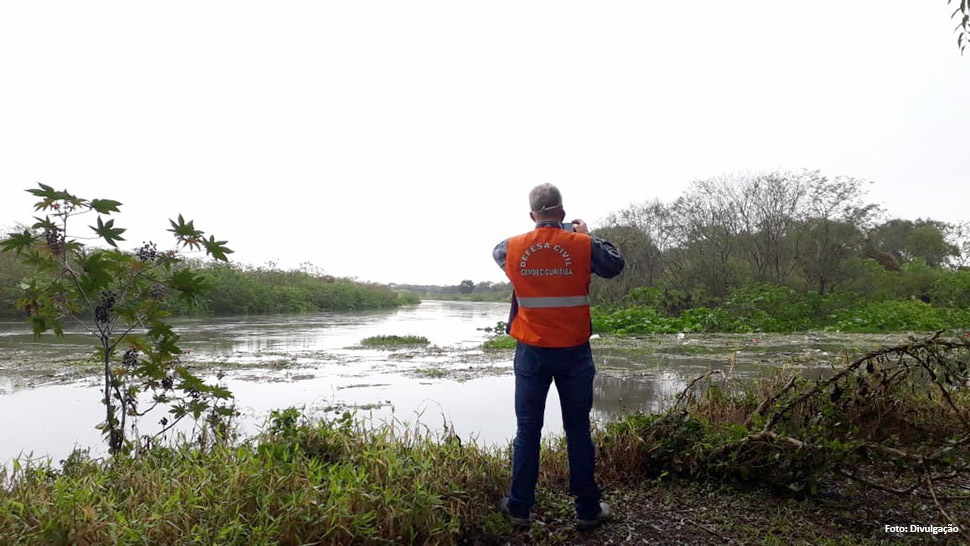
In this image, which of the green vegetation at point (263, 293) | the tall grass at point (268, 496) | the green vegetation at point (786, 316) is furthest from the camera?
the green vegetation at point (263, 293)

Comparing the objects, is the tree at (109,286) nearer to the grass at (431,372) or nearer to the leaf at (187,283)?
the leaf at (187,283)

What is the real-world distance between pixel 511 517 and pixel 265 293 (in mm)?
30411

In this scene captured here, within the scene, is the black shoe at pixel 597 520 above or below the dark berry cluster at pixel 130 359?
below

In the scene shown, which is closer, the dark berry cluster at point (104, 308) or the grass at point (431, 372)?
the dark berry cluster at point (104, 308)

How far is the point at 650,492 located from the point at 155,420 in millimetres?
4851

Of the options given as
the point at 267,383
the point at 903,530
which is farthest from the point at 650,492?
the point at 267,383

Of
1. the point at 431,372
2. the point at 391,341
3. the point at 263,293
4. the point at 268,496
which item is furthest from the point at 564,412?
the point at 263,293

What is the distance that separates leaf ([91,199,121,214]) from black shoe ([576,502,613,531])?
117 inches

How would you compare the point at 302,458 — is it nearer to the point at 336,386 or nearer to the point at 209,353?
the point at 336,386

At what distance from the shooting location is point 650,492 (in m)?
3.20

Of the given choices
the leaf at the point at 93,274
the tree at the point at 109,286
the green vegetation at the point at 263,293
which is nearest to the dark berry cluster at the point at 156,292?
the tree at the point at 109,286

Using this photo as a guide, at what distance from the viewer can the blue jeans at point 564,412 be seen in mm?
2799

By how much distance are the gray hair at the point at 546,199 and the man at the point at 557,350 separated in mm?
112

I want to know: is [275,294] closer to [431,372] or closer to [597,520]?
[431,372]
